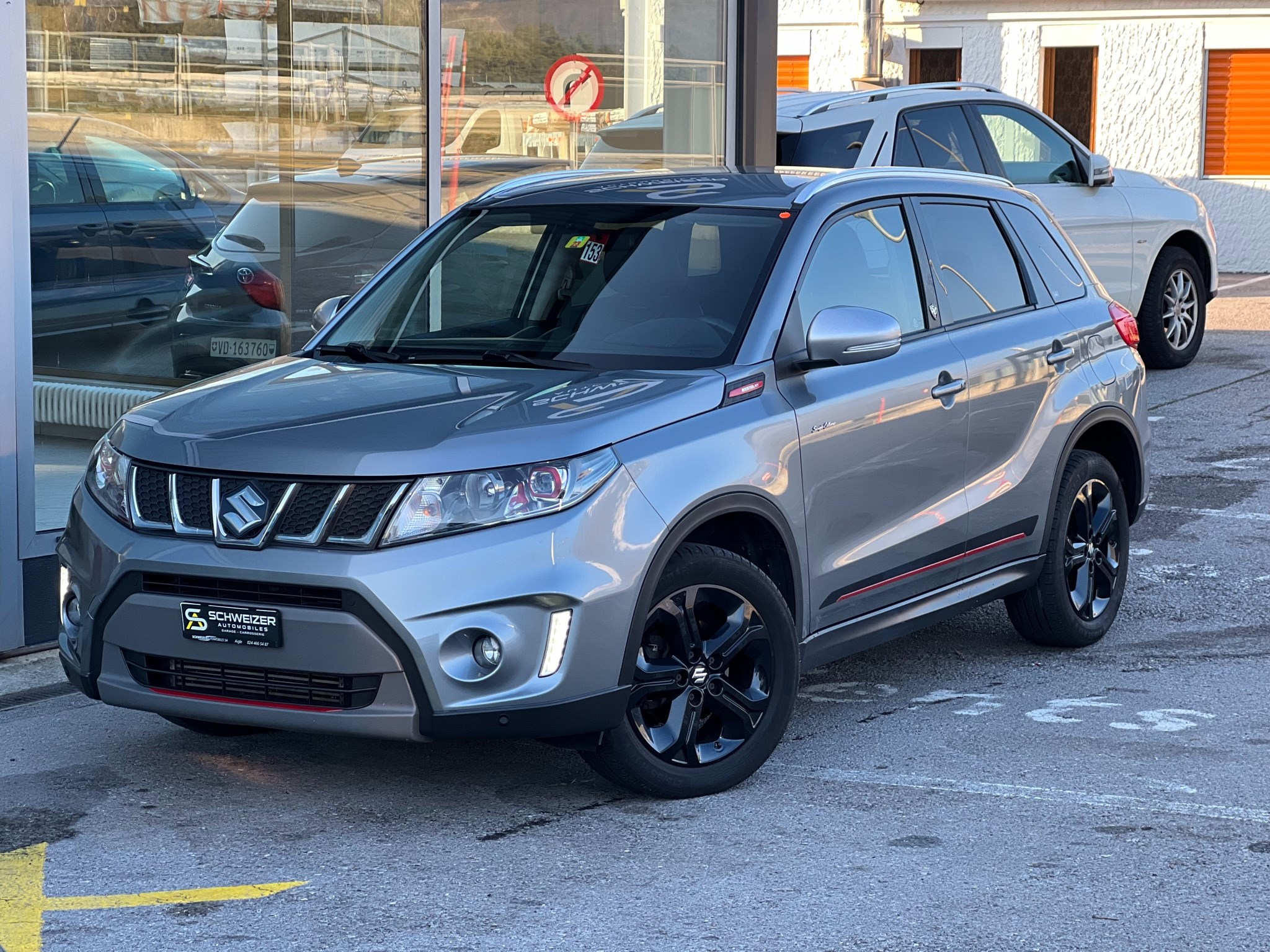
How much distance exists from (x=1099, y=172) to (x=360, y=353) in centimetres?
829

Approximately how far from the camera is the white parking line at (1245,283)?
20.5m

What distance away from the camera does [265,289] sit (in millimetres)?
8570

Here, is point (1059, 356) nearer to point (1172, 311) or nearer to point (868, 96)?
point (868, 96)

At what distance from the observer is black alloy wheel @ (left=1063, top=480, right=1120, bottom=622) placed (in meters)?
6.80

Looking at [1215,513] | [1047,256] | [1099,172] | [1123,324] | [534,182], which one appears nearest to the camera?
[534,182]

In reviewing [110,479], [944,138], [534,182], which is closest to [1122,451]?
[534,182]

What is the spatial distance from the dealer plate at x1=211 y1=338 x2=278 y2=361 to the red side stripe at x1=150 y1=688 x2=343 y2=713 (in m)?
3.67

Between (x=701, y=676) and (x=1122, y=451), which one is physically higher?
(x=1122, y=451)

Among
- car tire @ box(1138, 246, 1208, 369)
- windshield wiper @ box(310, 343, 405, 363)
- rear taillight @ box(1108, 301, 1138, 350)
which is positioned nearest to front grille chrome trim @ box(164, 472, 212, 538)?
windshield wiper @ box(310, 343, 405, 363)

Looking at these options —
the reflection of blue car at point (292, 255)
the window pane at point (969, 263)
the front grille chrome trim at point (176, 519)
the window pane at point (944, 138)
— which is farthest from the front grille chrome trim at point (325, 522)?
the window pane at point (944, 138)

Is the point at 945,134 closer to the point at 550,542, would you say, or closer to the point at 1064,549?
the point at 1064,549

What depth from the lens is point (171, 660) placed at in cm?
480

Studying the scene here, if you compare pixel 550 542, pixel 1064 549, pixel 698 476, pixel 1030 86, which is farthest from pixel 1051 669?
pixel 1030 86

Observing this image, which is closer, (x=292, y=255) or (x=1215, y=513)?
(x=292, y=255)
